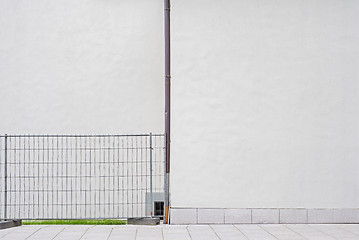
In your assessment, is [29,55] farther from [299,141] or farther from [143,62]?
[299,141]

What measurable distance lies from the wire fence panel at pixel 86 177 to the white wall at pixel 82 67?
31cm

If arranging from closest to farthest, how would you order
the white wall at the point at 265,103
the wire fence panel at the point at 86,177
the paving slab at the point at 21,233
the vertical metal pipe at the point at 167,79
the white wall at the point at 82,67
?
the paving slab at the point at 21,233
the white wall at the point at 265,103
the vertical metal pipe at the point at 167,79
the wire fence panel at the point at 86,177
the white wall at the point at 82,67

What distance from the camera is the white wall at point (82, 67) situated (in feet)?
25.1

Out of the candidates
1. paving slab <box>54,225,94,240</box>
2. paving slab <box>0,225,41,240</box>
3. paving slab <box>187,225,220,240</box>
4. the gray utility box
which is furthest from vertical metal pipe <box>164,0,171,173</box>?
paving slab <box>0,225,41,240</box>

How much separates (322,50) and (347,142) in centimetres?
153

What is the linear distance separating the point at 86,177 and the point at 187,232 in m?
2.16

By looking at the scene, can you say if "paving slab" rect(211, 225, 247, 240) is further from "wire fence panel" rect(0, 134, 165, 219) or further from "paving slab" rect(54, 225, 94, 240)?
"paving slab" rect(54, 225, 94, 240)

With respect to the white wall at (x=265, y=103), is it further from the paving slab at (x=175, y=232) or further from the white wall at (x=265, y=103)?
the paving slab at (x=175, y=232)

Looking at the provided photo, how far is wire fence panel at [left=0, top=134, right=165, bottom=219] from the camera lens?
24.4 ft

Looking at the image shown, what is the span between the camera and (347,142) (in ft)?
23.0

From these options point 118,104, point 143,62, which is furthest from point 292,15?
point 118,104

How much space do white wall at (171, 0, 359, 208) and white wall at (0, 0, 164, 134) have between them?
863 mm

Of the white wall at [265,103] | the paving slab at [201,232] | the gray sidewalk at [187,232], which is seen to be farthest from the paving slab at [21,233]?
the paving slab at [201,232]

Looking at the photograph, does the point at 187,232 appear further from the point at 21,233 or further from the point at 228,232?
the point at 21,233
